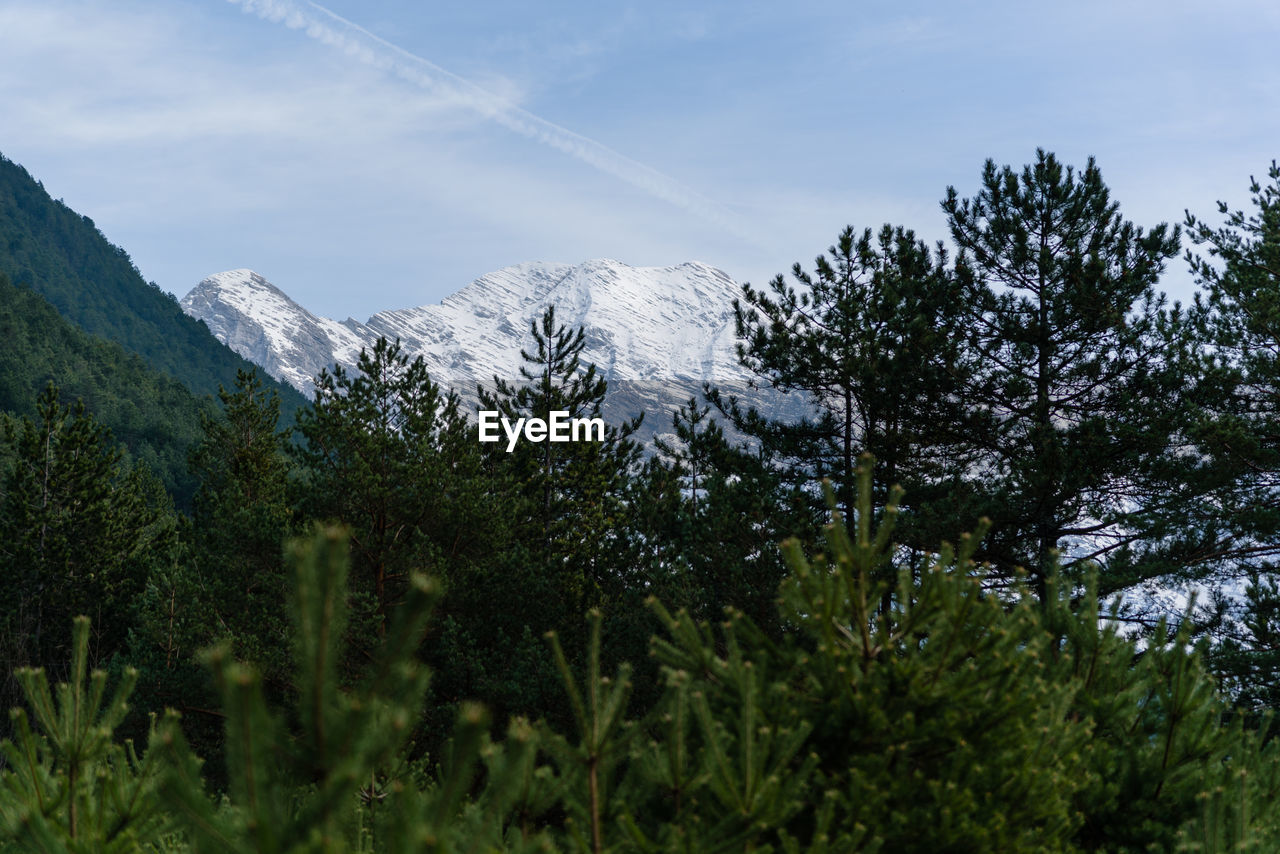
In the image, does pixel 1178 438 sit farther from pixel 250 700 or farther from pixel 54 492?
pixel 54 492

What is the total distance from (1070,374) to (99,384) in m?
85.6

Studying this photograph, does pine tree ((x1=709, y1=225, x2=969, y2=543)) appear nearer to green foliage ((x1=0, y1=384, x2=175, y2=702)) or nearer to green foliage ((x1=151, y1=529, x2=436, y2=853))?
green foliage ((x1=151, y1=529, x2=436, y2=853))

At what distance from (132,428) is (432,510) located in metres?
73.1

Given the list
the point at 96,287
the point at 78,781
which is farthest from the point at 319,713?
the point at 96,287

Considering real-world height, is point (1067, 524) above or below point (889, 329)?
below

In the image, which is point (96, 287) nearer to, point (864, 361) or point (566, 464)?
point (566, 464)

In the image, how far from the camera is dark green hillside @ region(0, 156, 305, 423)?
141 metres

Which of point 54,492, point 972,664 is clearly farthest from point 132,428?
point 972,664

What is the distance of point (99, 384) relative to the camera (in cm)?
8112

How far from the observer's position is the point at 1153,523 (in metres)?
13.6

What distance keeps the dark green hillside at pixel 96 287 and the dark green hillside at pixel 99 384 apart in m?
37.1

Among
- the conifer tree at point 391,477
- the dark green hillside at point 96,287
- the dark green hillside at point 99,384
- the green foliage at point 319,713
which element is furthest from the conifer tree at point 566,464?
the dark green hillside at point 96,287

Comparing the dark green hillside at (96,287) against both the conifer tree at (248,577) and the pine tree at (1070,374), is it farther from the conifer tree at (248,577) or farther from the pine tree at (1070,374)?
the pine tree at (1070,374)

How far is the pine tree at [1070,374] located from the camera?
44.1 ft
